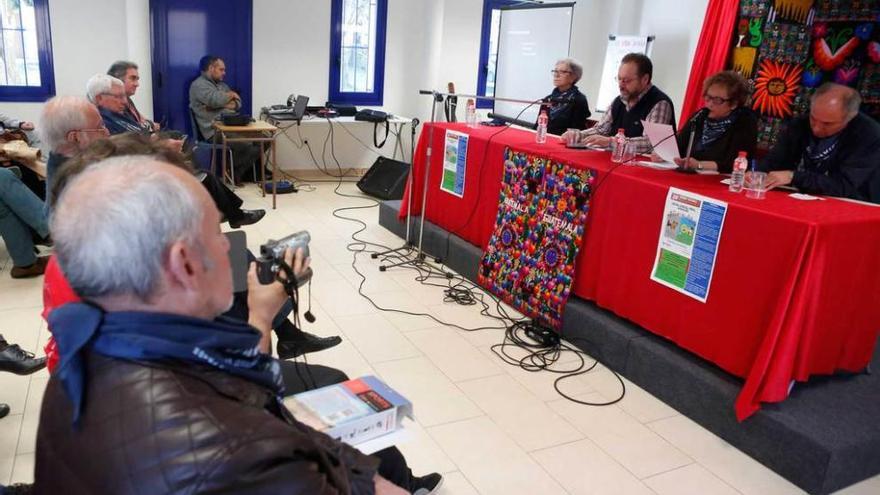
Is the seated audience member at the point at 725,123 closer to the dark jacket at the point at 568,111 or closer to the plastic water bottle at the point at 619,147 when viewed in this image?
the plastic water bottle at the point at 619,147

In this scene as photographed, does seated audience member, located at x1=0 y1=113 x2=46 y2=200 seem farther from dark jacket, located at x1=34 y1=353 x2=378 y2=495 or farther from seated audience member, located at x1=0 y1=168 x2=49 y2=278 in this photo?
dark jacket, located at x1=34 y1=353 x2=378 y2=495

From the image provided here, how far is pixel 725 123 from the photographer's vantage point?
11.0 ft

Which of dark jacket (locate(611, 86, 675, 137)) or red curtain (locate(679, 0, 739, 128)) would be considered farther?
red curtain (locate(679, 0, 739, 128))

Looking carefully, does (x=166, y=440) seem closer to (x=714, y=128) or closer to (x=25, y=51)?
(x=714, y=128)

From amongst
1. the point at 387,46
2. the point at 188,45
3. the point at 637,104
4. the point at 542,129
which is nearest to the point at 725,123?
the point at 637,104

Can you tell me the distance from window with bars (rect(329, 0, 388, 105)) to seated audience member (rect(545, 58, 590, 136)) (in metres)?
2.74

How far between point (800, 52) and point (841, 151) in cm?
223

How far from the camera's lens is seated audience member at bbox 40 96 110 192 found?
2.58 meters

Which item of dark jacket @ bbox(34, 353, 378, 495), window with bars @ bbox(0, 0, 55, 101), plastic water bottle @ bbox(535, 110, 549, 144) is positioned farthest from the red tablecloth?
window with bars @ bbox(0, 0, 55, 101)

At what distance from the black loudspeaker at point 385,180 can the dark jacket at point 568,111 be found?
174 centimetres

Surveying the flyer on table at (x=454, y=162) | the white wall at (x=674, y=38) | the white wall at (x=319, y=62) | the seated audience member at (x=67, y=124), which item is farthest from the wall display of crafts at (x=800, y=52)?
the seated audience member at (x=67, y=124)

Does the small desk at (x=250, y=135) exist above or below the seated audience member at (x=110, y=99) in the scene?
below

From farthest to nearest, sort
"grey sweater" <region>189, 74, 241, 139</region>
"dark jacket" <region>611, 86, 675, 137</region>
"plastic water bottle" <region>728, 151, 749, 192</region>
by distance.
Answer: "grey sweater" <region>189, 74, 241, 139</region> → "dark jacket" <region>611, 86, 675, 137</region> → "plastic water bottle" <region>728, 151, 749, 192</region>

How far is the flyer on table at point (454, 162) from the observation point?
414 cm
